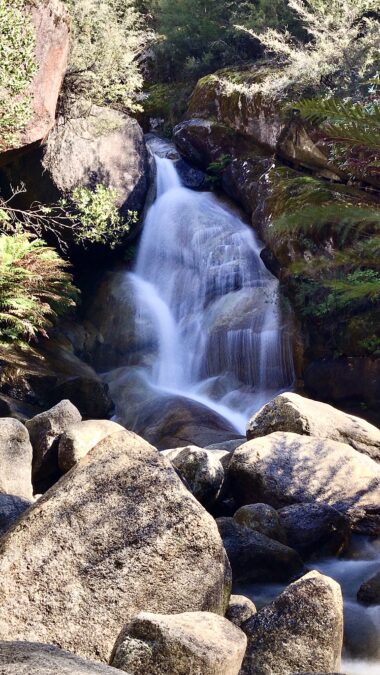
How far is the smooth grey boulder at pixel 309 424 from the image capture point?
28.8 feet

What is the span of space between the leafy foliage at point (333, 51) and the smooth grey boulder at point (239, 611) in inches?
540

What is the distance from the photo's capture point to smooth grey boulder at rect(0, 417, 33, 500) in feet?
20.6

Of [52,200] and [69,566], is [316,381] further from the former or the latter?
[69,566]

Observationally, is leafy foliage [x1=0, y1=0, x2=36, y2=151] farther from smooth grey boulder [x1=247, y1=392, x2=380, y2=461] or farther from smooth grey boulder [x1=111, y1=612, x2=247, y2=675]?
smooth grey boulder [x1=111, y1=612, x2=247, y2=675]

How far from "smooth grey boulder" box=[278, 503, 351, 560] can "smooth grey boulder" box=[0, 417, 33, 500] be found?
260 centimetres

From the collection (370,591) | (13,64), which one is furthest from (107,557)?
(13,64)

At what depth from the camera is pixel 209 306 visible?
50.1ft

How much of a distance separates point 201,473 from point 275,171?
432 inches

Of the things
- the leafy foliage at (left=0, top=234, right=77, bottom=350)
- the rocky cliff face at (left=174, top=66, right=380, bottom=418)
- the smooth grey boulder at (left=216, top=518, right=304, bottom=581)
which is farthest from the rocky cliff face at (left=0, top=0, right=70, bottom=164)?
the smooth grey boulder at (left=216, top=518, right=304, bottom=581)

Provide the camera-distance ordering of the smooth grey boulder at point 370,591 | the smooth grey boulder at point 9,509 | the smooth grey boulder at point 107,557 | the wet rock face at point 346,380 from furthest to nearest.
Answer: the wet rock face at point 346,380 → the smooth grey boulder at point 370,591 → the smooth grey boulder at point 9,509 → the smooth grey boulder at point 107,557

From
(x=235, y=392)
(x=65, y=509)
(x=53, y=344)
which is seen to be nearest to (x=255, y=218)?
(x=235, y=392)

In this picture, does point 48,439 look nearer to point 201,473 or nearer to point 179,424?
point 201,473

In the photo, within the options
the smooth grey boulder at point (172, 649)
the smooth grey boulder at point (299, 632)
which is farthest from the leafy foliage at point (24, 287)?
the smooth grey boulder at point (172, 649)

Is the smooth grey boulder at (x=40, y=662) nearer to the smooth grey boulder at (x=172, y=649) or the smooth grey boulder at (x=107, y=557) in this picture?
the smooth grey boulder at (x=172, y=649)
